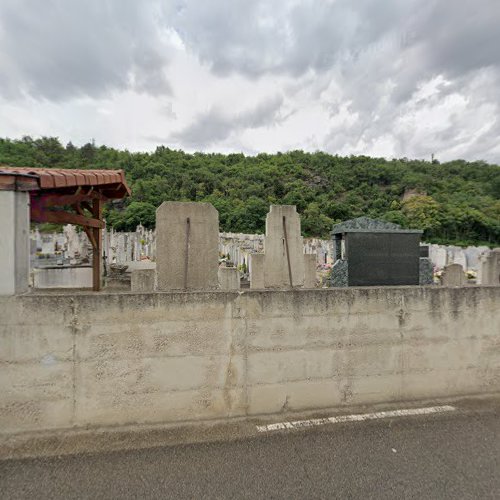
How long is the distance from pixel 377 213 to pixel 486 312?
7902cm

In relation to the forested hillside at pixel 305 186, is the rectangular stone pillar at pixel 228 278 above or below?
below

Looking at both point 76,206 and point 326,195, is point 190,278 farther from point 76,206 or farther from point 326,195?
point 326,195

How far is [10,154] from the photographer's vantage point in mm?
64438

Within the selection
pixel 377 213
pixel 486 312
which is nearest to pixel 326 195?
pixel 377 213

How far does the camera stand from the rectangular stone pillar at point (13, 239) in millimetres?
2721

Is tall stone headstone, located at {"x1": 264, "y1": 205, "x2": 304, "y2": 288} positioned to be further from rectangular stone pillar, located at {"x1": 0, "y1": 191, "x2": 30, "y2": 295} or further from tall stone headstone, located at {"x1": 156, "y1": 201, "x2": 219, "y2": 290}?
rectangular stone pillar, located at {"x1": 0, "y1": 191, "x2": 30, "y2": 295}

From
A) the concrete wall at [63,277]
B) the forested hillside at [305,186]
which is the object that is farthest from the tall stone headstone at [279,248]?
the forested hillside at [305,186]

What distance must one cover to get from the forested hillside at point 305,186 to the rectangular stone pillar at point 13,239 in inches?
2084

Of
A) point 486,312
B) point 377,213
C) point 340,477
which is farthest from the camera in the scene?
point 377,213

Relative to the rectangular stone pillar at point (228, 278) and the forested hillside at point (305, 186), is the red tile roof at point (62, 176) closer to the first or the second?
the rectangular stone pillar at point (228, 278)

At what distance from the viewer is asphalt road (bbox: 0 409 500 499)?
2.29 metres

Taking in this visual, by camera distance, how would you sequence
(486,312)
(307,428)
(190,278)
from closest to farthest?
(307,428)
(486,312)
(190,278)

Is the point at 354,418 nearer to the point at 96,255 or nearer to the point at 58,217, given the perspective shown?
the point at 58,217

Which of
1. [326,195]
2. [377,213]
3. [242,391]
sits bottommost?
[242,391]
